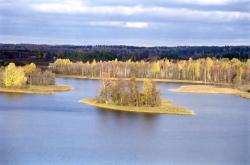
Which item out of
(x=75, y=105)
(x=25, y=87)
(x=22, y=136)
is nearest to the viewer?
(x=22, y=136)

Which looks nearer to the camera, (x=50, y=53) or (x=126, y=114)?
(x=126, y=114)

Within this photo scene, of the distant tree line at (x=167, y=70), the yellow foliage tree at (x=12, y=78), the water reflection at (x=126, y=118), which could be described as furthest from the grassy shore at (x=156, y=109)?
the distant tree line at (x=167, y=70)

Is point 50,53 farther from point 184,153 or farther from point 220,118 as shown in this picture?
point 184,153

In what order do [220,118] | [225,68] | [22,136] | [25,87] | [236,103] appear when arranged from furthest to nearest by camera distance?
[225,68] < [25,87] < [236,103] < [220,118] < [22,136]

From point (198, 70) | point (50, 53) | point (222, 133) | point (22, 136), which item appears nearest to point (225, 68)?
point (198, 70)

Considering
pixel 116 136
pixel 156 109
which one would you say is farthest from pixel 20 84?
pixel 116 136

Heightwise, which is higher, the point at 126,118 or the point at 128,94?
the point at 128,94

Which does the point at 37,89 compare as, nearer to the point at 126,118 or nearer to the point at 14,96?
the point at 14,96
